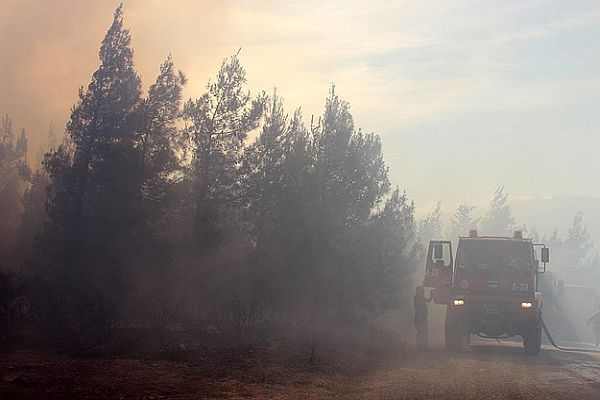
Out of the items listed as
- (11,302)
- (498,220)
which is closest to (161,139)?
(11,302)

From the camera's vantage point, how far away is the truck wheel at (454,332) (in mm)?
23078

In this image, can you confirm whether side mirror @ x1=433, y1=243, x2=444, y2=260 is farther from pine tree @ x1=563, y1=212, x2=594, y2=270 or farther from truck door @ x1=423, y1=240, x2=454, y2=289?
pine tree @ x1=563, y1=212, x2=594, y2=270

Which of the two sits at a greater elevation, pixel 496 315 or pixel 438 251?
pixel 438 251

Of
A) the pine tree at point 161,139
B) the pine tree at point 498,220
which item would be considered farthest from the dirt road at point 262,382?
the pine tree at point 498,220

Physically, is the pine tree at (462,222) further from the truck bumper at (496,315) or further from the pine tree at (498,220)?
the truck bumper at (496,315)

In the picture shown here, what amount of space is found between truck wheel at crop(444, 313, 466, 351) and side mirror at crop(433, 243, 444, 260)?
192cm

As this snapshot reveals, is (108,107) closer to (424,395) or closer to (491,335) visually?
(491,335)

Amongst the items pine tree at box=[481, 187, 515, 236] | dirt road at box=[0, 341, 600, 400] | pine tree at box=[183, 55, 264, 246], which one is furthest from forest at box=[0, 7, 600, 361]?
pine tree at box=[481, 187, 515, 236]

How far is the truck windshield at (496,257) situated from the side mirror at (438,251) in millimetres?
932

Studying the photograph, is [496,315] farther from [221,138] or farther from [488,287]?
[221,138]

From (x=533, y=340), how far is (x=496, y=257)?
2886mm

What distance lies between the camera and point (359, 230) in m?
29.3

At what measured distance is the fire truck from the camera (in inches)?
897

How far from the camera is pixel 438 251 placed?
75.0 ft
